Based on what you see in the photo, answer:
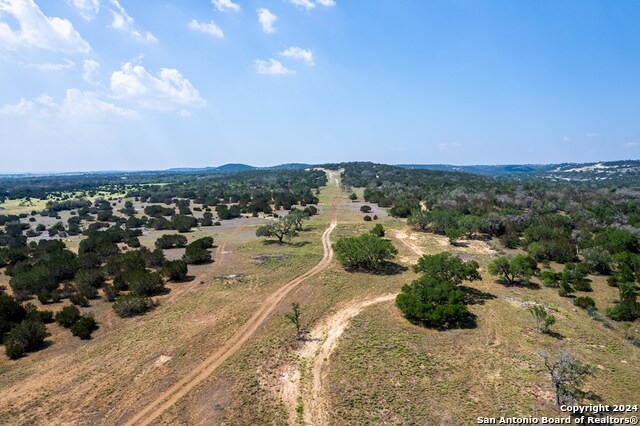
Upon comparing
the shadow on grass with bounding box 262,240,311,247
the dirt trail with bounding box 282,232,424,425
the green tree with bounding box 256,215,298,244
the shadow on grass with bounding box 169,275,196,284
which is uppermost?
the green tree with bounding box 256,215,298,244

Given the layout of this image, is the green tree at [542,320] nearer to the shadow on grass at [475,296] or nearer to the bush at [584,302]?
the shadow on grass at [475,296]

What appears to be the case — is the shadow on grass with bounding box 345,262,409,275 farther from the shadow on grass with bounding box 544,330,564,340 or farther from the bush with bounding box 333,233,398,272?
the shadow on grass with bounding box 544,330,564,340

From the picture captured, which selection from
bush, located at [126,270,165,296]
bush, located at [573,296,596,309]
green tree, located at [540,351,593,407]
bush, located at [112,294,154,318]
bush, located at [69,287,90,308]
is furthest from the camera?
bush, located at [126,270,165,296]

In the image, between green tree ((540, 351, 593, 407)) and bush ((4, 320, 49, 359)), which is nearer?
green tree ((540, 351, 593, 407))

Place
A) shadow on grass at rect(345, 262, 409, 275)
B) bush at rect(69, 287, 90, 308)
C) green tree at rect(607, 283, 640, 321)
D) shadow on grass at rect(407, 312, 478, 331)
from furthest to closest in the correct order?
shadow on grass at rect(345, 262, 409, 275) → bush at rect(69, 287, 90, 308) → green tree at rect(607, 283, 640, 321) → shadow on grass at rect(407, 312, 478, 331)

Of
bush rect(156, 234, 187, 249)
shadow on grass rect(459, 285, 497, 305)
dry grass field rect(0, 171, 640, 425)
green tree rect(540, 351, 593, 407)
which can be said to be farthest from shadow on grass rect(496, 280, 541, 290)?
bush rect(156, 234, 187, 249)

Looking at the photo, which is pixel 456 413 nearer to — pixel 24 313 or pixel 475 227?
pixel 24 313

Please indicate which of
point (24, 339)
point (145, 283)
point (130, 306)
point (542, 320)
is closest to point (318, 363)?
point (542, 320)

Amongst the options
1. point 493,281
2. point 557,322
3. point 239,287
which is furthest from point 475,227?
point 239,287
